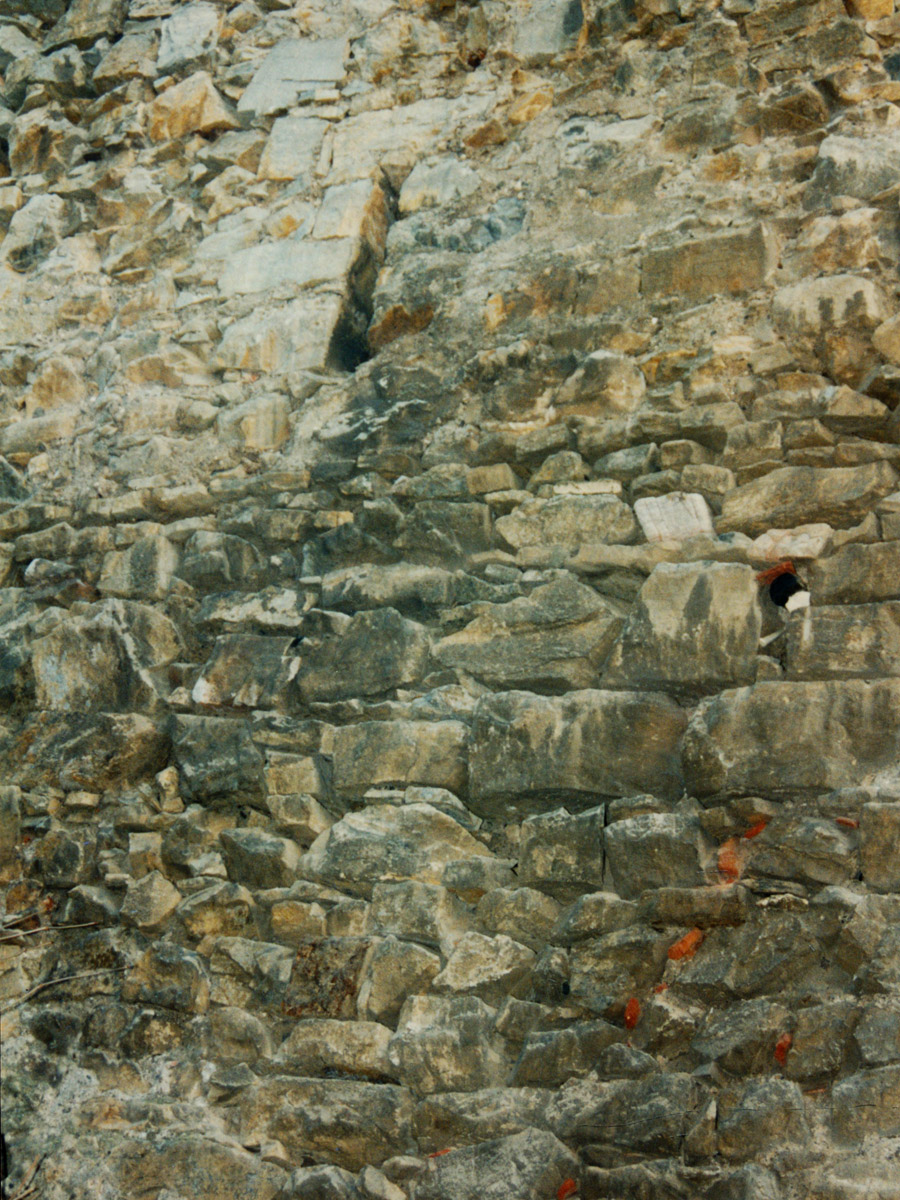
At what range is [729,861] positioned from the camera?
9.11 ft

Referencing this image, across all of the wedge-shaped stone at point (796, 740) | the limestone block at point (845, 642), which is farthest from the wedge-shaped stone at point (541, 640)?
the limestone block at point (845, 642)

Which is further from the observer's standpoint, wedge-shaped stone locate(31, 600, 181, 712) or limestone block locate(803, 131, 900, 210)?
wedge-shaped stone locate(31, 600, 181, 712)

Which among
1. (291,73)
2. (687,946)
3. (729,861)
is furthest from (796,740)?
(291,73)

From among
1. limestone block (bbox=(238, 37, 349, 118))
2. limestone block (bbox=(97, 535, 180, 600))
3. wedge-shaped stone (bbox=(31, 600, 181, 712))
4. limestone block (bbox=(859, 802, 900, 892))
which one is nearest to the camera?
limestone block (bbox=(859, 802, 900, 892))

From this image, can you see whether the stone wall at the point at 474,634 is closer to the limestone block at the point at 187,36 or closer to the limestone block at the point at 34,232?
the limestone block at the point at 34,232

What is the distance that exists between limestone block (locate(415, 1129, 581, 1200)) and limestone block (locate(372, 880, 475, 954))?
54cm

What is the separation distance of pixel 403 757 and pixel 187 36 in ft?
15.1

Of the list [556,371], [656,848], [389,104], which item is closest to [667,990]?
[656,848]

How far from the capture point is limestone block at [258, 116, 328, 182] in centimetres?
526

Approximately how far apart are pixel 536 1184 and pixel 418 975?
645mm

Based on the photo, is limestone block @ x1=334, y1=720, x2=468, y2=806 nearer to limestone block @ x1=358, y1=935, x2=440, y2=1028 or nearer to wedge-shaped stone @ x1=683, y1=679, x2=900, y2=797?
limestone block @ x1=358, y1=935, x2=440, y2=1028

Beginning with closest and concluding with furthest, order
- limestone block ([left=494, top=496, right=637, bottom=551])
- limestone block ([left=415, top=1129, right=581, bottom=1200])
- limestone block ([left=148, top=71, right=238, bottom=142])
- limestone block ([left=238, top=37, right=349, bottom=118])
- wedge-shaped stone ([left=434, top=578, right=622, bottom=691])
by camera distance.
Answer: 1. limestone block ([left=415, top=1129, right=581, bottom=1200])
2. wedge-shaped stone ([left=434, top=578, right=622, bottom=691])
3. limestone block ([left=494, top=496, right=637, bottom=551])
4. limestone block ([left=238, top=37, right=349, bottom=118])
5. limestone block ([left=148, top=71, right=238, bottom=142])

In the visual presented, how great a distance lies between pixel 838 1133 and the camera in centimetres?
227

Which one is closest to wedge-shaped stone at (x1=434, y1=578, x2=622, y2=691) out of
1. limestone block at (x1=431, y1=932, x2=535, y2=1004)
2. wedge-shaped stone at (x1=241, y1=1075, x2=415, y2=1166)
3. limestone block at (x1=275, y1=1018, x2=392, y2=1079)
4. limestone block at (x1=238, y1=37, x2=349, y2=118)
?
limestone block at (x1=431, y1=932, x2=535, y2=1004)
